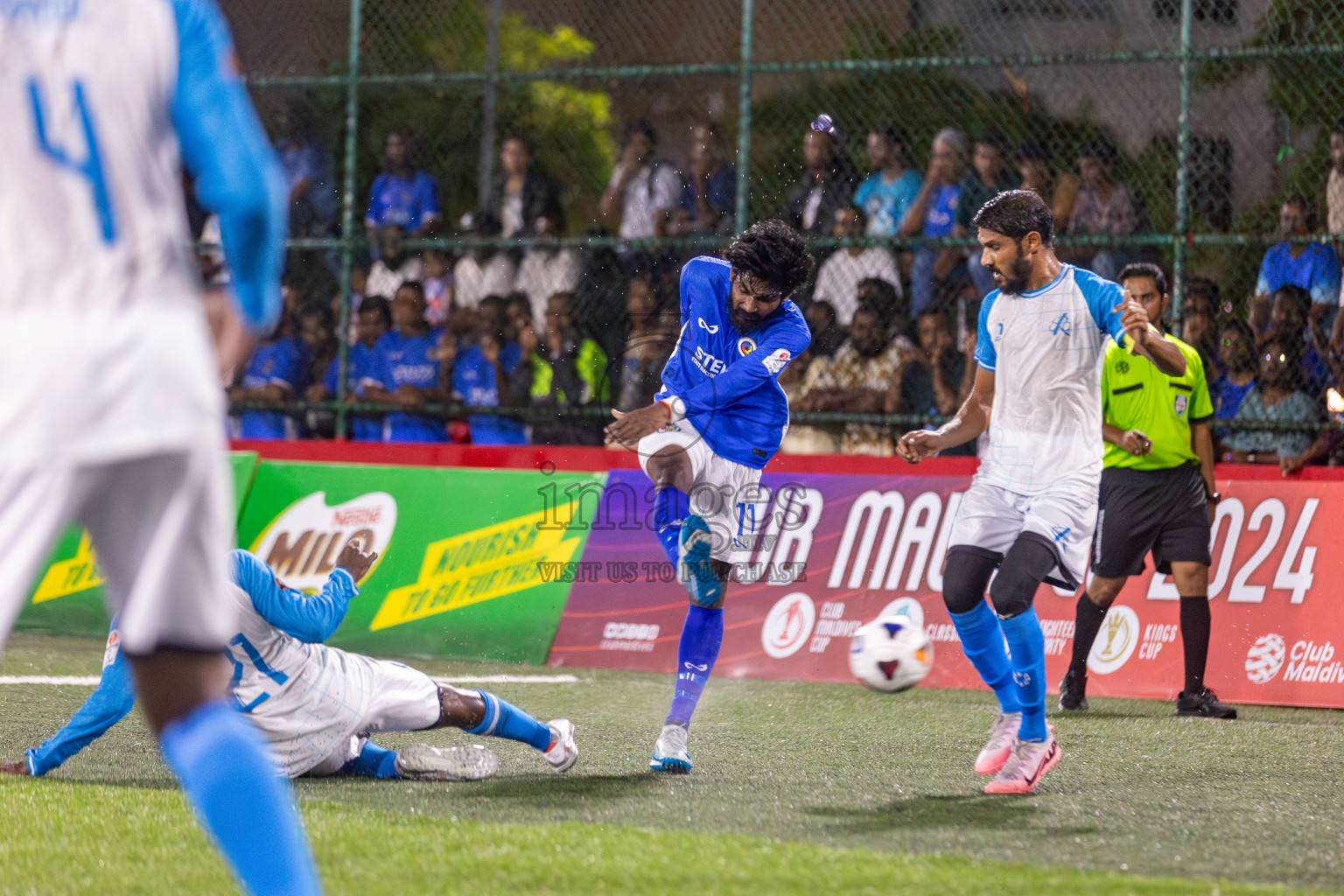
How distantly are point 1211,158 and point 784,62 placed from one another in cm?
284

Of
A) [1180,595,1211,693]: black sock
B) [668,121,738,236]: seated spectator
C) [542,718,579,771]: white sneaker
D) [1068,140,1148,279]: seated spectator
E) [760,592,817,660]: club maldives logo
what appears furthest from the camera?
[668,121,738,236]: seated spectator

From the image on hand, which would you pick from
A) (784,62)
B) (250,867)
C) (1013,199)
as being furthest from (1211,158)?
(250,867)

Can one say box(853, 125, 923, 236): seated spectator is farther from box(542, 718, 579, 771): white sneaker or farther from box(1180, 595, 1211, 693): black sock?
box(542, 718, 579, 771): white sneaker

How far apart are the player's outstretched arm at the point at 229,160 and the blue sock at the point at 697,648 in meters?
3.68

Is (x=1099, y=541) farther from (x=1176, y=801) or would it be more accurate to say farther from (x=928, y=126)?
(x=928, y=126)

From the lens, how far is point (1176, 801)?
5.12 m

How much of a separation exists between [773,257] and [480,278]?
18.4 ft

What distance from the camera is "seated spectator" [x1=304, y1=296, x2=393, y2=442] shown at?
37.1ft

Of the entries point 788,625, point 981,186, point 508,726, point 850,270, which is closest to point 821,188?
point 850,270

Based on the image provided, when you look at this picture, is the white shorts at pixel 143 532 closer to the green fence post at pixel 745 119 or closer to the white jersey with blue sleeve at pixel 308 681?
the white jersey with blue sleeve at pixel 308 681

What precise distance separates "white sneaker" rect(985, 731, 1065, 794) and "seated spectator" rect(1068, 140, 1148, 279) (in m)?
4.68

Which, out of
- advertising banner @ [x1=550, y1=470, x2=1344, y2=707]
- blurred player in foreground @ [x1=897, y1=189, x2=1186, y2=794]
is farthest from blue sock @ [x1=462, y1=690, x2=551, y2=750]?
advertising banner @ [x1=550, y1=470, x2=1344, y2=707]

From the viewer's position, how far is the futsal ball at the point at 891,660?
5.25 meters

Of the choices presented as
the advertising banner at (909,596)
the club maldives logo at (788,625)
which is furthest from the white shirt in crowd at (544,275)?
the club maldives logo at (788,625)
